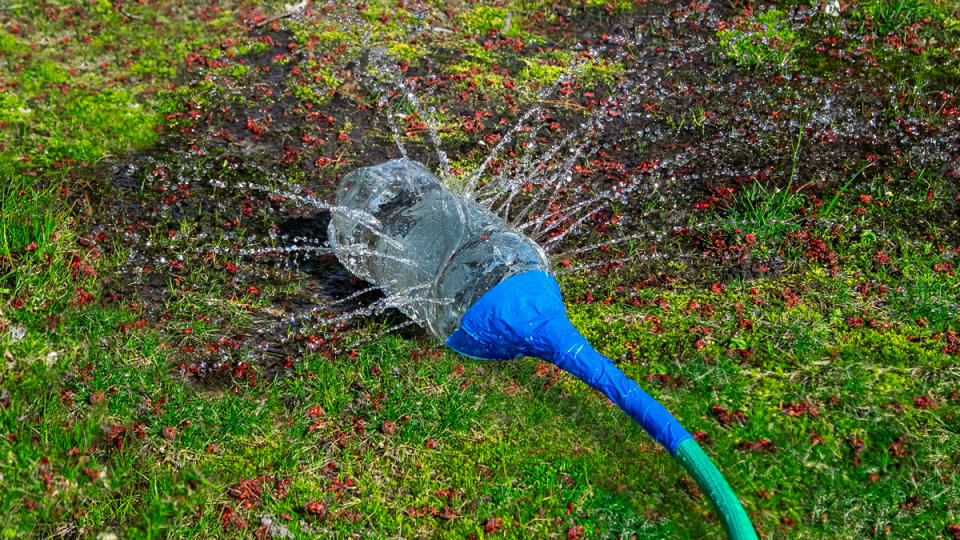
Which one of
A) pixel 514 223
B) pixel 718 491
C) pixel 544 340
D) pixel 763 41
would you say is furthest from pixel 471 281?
pixel 763 41

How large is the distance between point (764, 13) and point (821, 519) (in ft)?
14.3

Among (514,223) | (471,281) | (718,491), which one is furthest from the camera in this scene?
(514,223)

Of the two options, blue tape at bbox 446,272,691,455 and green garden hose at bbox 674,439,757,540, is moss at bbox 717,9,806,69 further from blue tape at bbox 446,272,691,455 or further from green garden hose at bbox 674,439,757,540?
green garden hose at bbox 674,439,757,540

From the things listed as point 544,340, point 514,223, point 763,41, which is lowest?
point 514,223

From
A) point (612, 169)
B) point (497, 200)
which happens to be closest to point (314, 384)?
point (497, 200)

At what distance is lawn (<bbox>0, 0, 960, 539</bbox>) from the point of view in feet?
9.75

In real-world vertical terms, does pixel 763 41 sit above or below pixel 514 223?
above

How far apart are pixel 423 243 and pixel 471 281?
534 millimetres

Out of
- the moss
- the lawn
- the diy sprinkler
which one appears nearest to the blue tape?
the diy sprinkler

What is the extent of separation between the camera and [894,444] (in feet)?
10.0

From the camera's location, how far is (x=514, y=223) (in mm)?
4316

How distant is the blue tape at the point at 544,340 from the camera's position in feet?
9.23

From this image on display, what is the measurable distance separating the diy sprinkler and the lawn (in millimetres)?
226

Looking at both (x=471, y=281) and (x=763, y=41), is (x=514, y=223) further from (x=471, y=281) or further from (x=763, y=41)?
(x=763, y=41)
